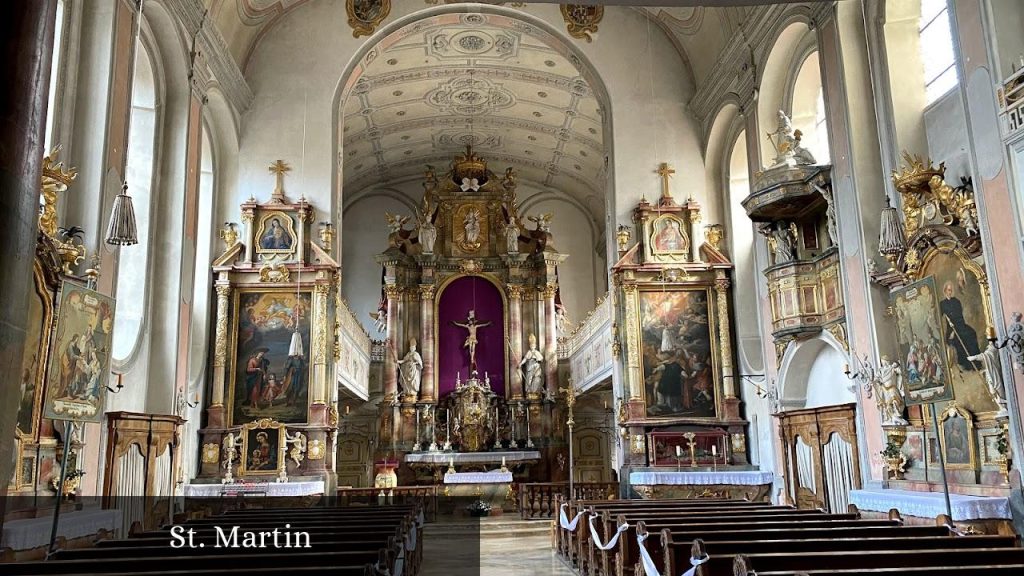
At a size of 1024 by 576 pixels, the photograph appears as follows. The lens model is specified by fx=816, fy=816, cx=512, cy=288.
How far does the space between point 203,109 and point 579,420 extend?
14720mm

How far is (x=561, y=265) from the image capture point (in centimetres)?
2739

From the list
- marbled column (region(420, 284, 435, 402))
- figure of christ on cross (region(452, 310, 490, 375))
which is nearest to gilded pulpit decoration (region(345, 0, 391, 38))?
marbled column (region(420, 284, 435, 402))

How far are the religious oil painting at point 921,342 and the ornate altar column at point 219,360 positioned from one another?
37.3ft

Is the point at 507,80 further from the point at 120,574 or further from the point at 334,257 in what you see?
the point at 120,574

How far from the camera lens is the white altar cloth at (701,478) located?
14.3 metres

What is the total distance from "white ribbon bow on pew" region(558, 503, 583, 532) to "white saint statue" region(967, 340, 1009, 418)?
4630mm

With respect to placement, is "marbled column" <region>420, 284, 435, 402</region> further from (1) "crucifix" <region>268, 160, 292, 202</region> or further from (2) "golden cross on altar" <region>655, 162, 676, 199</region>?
(2) "golden cross on altar" <region>655, 162, 676, 199</region>

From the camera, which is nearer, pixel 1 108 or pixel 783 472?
pixel 1 108

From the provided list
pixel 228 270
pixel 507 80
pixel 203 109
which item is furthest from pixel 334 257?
pixel 507 80

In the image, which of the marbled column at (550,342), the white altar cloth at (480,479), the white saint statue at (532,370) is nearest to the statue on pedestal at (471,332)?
the white saint statue at (532,370)

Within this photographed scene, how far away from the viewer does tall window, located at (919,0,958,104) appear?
10.2 metres

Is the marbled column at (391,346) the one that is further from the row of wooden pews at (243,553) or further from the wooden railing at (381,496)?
the row of wooden pews at (243,553)

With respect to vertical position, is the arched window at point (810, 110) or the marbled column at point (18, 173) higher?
the arched window at point (810, 110)

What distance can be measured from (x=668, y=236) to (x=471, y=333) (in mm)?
9281
